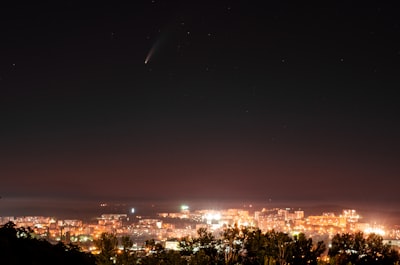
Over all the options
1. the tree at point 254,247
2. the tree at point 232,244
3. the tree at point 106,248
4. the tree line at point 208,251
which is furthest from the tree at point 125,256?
the tree at point 254,247

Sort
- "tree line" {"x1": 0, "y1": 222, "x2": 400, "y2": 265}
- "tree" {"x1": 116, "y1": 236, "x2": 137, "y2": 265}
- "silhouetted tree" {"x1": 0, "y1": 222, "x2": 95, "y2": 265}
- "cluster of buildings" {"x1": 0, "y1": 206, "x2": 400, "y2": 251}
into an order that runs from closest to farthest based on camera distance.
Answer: "tree" {"x1": 116, "y1": 236, "x2": 137, "y2": 265}
"tree line" {"x1": 0, "y1": 222, "x2": 400, "y2": 265}
"silhouetted tree" {"x1": 0, "y1": 222, "x2": 95, "y2": 265}
"cluster of buildings" {"x1": 0, "y1": 206, "x2": 400, "y2": 251}

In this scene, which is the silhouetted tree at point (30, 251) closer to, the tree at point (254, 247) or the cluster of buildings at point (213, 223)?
the tree at point (254, 247)

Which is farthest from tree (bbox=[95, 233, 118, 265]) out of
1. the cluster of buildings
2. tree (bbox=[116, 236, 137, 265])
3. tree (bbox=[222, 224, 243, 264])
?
the cluster of buildings

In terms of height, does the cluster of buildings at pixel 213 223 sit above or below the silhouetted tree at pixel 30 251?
below

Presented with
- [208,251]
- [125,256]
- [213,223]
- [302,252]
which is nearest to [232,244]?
[208,251]

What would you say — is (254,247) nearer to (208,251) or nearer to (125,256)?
(208,251)

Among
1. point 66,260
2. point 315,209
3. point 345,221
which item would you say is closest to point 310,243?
point 66,260

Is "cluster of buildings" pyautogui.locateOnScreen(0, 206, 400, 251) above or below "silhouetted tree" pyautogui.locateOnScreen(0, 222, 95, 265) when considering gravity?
below

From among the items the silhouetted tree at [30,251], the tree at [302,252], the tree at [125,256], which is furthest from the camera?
the tree at [302,252]

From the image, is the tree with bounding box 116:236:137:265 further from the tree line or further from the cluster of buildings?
the cluster of buildings
